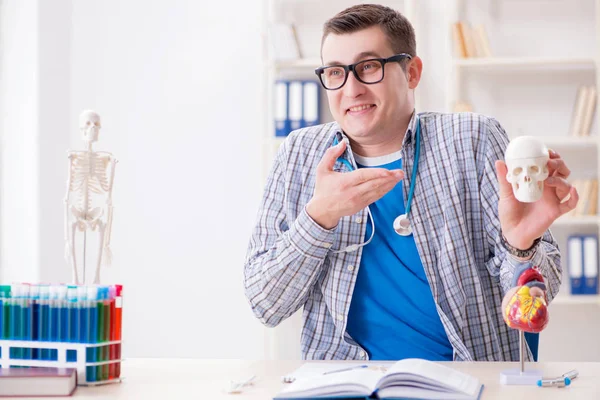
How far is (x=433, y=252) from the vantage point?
1897mm

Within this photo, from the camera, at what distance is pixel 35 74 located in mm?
3918

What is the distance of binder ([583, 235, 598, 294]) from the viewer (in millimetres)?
3639

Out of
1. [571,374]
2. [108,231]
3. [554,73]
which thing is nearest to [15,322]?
[108,231]

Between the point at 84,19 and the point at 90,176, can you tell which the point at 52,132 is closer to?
the point at 84,19

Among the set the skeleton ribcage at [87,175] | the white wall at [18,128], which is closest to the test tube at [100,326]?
the skeleton ribcage at [87,175]

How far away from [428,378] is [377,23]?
40.5 inches

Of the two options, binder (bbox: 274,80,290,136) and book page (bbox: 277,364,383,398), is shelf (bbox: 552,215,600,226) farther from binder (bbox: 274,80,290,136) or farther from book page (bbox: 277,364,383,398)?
book page (bbox: 277,364,383,398)

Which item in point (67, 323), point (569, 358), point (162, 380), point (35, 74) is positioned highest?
point (35, 74)

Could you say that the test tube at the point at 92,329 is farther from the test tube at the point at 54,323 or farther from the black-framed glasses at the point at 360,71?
the black-framed glasses at the point at 360,71

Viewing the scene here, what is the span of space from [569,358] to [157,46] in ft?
9.22

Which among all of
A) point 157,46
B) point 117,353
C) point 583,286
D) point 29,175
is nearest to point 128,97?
point 157,46

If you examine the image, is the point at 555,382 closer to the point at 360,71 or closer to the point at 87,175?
the point at 360,71

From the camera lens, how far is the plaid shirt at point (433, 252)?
6.03 ft

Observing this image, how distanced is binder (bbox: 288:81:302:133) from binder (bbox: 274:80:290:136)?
0.02 meters
